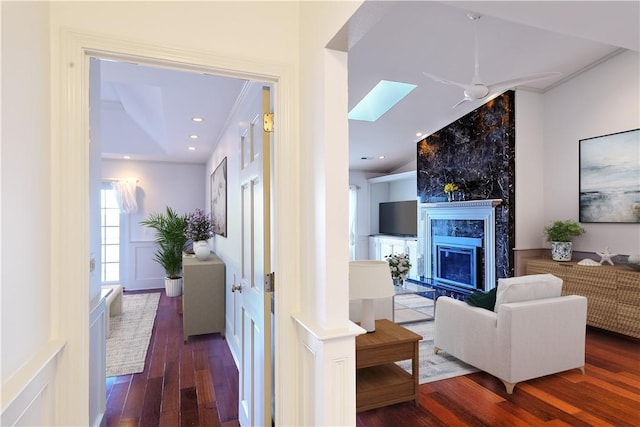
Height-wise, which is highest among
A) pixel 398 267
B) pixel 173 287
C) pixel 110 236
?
pixel 110 236

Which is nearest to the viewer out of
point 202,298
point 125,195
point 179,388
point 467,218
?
point 179,388

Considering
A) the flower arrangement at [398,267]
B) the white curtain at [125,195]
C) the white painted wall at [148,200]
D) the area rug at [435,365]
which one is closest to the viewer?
the area rug at [435,365]

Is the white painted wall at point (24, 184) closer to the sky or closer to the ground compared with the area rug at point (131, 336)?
closer to the sky

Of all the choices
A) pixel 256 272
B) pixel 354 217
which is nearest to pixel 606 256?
pixel 256 272

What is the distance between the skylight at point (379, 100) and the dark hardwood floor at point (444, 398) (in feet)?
12.3

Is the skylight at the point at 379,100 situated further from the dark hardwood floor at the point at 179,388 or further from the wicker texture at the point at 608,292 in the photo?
the dark hardwood floor at the point at 179,388

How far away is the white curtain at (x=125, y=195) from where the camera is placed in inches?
254

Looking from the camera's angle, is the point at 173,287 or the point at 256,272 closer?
the point at 256,272

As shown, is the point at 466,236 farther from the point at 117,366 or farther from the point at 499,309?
the point at 117,366

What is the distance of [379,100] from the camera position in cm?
558

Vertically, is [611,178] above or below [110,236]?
above

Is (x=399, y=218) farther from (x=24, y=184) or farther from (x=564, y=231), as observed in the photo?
(x=24, y=184)

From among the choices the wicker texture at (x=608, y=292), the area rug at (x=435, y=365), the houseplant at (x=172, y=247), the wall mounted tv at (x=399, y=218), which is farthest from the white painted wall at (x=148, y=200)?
the wicker texture at (x=608, y=292)

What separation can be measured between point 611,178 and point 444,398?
3.71 metres
